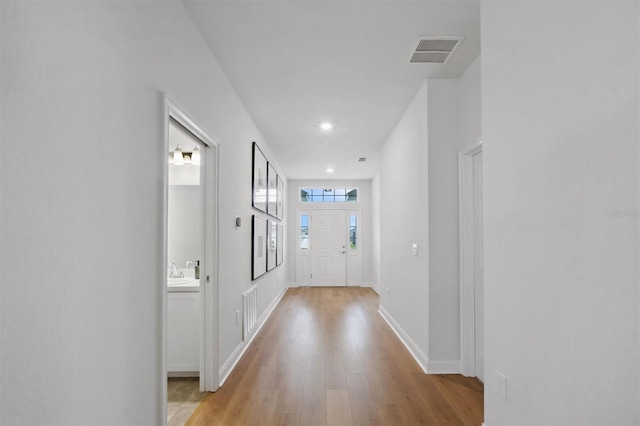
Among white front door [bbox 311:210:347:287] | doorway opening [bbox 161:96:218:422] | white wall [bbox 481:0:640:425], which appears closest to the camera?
white wall [bbox 481:0:640:425]

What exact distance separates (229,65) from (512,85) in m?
2.13

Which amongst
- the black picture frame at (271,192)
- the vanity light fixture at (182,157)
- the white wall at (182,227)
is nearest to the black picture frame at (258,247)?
the black picture frame at (271,192)

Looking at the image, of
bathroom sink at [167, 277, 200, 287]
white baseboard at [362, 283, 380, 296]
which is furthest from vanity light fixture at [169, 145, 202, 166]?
white baseboard at [362, 283, 380, 296]

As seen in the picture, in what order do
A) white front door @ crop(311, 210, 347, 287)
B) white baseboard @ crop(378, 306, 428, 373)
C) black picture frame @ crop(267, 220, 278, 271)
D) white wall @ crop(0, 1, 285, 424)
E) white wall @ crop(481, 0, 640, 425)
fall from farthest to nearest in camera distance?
white front door @ crop(311, 210, 347, 287), black picture frame @ crop(267, 220, 278, 271), white baseboard @ crop(378, 306, 428, 373), white wall @ crop(481, 0, 640, 425), white wall @ crop(0, 1, 285, 424)

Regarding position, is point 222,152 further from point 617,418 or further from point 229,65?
point 617,418

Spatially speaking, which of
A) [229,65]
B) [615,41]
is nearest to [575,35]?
[615,41]

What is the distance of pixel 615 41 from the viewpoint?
3.66ft

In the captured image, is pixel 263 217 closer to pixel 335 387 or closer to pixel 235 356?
pixel 235 356

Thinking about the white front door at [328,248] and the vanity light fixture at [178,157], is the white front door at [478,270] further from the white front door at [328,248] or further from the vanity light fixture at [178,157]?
the white front door at [328,248]

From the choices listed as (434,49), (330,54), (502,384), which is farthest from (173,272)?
(434,49)

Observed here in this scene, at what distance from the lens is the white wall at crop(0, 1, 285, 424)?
0.95 m

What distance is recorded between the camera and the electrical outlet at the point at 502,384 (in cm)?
177

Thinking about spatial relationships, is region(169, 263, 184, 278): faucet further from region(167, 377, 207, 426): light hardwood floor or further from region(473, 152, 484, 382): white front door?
region(473, 152, 484, 382): white front door

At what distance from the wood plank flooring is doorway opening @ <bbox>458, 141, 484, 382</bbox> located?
212 millimetres
